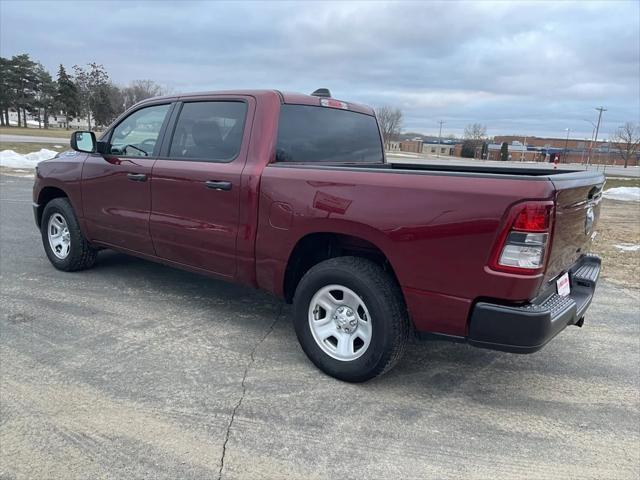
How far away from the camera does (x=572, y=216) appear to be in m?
2.90

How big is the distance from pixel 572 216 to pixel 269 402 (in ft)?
6.78

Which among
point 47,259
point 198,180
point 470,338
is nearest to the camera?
point 470,338

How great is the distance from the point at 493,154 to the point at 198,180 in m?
79.1

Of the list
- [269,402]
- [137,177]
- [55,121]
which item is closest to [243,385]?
[269,402]

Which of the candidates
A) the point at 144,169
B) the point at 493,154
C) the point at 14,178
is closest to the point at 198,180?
the point at 144,169

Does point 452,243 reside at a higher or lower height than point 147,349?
higher

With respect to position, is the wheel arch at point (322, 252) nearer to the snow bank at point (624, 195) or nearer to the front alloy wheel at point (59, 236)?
the front alloy wheel at point (59, 236)

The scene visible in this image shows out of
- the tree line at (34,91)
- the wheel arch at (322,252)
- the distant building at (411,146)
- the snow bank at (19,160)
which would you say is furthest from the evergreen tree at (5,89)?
the wheel arch at (322,252)

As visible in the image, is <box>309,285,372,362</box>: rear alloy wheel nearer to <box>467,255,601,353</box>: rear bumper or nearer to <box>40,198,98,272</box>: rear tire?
<box>467,255,601,353</box>: rear bumper

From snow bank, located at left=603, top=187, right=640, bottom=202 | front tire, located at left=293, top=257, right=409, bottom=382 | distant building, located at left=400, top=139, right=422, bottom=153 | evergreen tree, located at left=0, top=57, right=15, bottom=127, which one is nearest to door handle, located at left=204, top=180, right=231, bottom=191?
front tire, located at left=293, top=257, right=409, bottom=382

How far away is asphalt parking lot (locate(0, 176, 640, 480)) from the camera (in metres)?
2.54

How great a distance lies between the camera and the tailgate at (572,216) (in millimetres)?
2676

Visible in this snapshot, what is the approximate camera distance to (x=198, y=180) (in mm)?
3930

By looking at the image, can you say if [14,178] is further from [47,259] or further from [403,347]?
[403,347]
